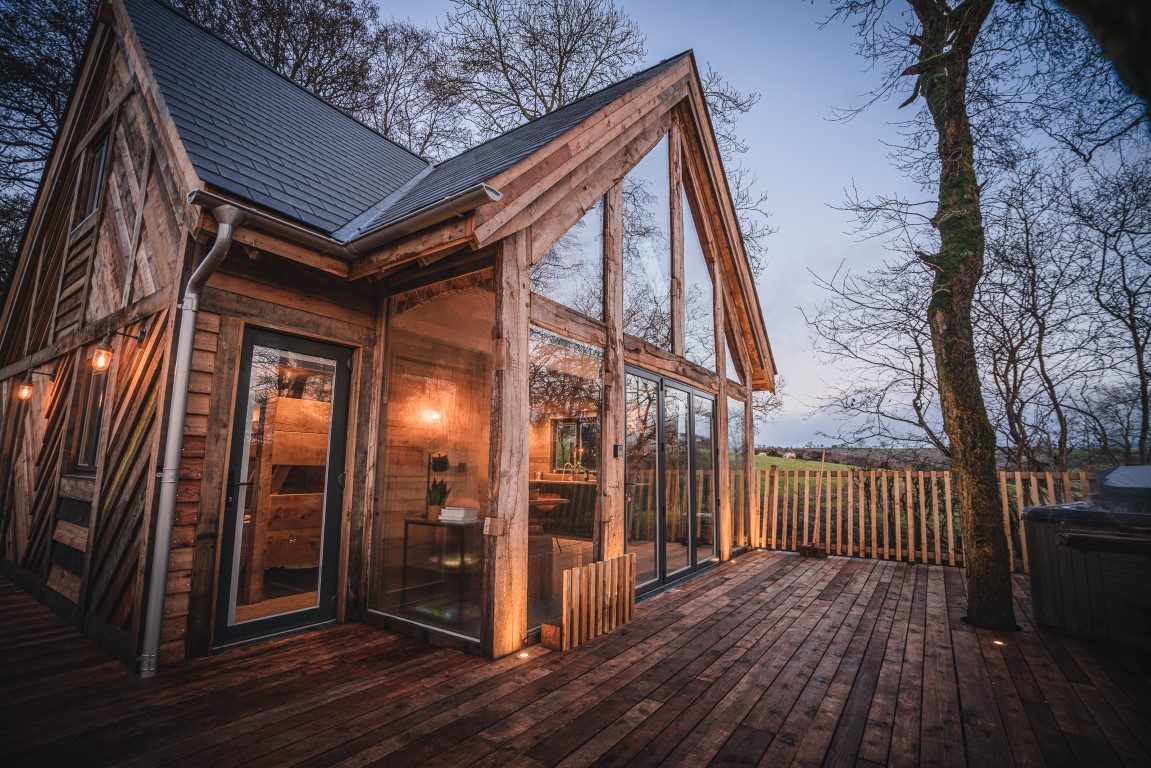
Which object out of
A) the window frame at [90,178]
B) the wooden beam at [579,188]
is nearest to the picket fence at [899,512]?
the wooden beam at [579,188]

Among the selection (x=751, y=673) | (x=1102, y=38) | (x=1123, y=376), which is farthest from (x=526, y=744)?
(x=1123, y=376)

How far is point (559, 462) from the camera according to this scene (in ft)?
14.5

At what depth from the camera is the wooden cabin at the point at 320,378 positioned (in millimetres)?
3369

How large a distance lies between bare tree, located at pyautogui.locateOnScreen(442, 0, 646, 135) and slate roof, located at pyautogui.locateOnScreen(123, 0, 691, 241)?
4.30 meters

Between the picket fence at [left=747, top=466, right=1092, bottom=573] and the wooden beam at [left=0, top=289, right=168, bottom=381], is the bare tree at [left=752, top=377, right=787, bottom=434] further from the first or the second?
the wooden beam at [left=0, top=289, right=168, bottom=381]

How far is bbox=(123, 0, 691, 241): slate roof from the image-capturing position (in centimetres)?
368

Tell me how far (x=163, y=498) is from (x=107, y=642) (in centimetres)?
131

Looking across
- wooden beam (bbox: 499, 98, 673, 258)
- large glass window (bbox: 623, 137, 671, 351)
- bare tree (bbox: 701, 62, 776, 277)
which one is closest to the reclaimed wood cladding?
wooden beam (bbox: 499, 98, 673, 258)

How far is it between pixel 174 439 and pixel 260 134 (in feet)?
9.82

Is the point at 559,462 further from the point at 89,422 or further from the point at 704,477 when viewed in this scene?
the point at 89,422

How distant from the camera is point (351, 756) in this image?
2.16 m

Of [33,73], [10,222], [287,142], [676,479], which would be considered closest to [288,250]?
[287,142]

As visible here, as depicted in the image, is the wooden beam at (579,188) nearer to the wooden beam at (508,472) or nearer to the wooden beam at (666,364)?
the wooden beam at (508,472)

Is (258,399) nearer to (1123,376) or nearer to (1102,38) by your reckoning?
(1102,38)
